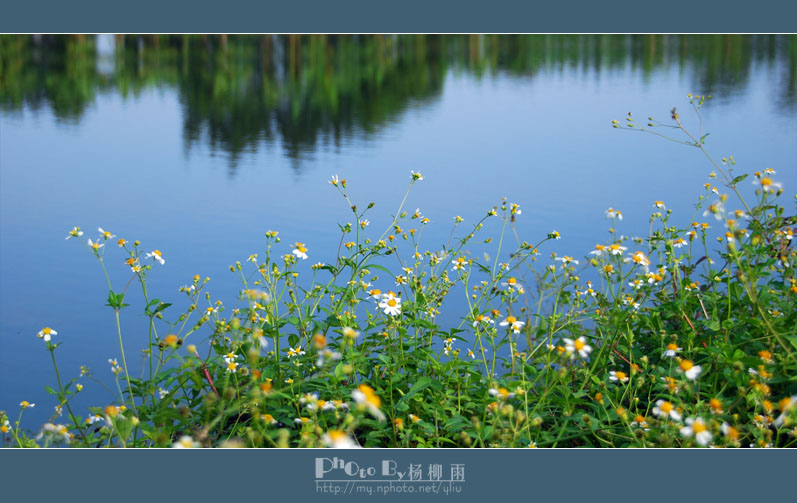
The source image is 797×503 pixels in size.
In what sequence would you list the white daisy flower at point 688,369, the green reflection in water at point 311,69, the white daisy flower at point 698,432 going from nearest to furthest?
the white daisy flower at point 698,432 → the white daisy flower at point 688,369 → the green reflection in water at point 311,69

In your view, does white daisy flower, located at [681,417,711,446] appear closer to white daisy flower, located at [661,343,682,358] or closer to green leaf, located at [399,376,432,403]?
white daisy flower, located at [661,343,682,358]

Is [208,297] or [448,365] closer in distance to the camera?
[448,365]

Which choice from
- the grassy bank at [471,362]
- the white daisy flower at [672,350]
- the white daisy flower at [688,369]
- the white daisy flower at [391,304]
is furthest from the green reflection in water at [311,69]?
the white daisy flower at [688,369]

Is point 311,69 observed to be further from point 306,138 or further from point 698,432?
point 698,432

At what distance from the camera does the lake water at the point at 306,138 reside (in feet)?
11.0

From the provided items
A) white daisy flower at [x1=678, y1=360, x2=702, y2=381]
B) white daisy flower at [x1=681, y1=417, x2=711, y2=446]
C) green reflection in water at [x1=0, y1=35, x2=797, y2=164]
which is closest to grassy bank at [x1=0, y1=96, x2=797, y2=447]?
white daisy flower at [x1=678, y1=360, x2=702, y2=381]

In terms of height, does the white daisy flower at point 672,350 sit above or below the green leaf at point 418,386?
above

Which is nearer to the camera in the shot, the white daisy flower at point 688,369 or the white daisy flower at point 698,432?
the white daisy flower at point 698,432

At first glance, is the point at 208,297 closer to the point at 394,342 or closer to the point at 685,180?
the point at 394,342

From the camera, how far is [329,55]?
26.1ft

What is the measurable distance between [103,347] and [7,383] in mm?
335

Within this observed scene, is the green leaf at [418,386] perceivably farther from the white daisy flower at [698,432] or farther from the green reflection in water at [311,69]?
the green reflection in water at [311,69]

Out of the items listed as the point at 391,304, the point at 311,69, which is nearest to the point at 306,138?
the point at 311,69
